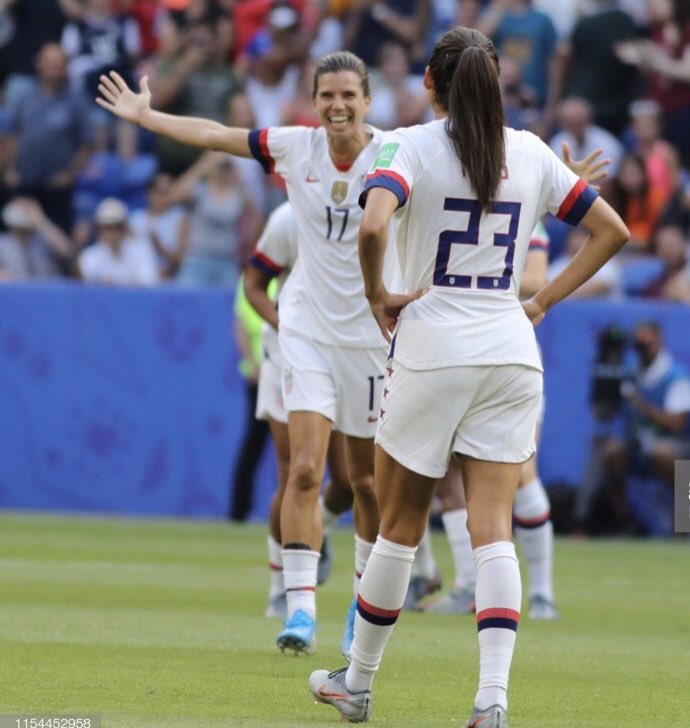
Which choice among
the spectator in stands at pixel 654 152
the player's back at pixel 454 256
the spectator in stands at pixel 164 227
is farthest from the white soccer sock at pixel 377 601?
the spectator in stands at pixel 164 227

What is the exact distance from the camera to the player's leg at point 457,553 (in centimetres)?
1091

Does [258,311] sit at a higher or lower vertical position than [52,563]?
higher

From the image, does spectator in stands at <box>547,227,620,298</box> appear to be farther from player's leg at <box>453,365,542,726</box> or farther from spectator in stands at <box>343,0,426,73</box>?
player's leg at <box>453,365,542,726</box>

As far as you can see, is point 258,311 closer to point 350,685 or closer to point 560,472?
point 350,685

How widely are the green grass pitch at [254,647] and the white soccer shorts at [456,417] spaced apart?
0.96m

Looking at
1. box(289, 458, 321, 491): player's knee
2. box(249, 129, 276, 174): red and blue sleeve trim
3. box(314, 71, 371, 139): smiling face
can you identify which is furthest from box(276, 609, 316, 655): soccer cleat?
box(314, 71, 371, 139): smiling face

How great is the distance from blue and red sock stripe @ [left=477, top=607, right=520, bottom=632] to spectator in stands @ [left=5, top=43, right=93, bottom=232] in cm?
1474

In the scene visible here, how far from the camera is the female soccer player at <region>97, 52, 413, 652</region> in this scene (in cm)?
860

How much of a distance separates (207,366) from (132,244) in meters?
2.08

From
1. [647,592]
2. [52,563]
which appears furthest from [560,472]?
[52,563]

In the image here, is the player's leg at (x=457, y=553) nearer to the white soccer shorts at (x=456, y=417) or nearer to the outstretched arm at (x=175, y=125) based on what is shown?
the outstretched arm at (x=175, y=125)

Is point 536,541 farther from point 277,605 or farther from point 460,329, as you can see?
point 460,329

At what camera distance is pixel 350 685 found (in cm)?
648

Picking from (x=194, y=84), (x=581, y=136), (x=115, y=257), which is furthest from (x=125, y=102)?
(x=194, y=84)
